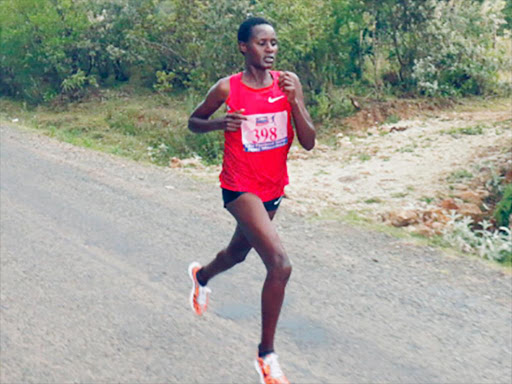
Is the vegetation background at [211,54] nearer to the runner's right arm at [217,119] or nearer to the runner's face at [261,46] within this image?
the runner's right arm at [217,119]

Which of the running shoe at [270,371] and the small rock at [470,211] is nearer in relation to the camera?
the running shoe at [270,371]

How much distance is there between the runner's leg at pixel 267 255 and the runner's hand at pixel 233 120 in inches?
14.7

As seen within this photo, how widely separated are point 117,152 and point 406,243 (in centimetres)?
694

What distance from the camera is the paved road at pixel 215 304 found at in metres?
4.32

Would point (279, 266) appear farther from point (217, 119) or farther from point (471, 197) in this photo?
point (471, 197)

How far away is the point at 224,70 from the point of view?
15.1 meters

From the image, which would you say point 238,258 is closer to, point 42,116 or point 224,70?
point 224,70

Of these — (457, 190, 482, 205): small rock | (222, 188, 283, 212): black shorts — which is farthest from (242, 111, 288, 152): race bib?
(457, 190, 482, 205): small rock

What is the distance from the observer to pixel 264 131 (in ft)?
12.1

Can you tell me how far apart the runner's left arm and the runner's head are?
0.12 metres

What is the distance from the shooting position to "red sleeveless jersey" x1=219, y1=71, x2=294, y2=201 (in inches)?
145

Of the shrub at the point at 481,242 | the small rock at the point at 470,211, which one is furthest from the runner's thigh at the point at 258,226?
the small rock at the point at 470,211

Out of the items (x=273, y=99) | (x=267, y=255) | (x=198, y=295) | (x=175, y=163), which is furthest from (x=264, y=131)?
(x=175, y=163)

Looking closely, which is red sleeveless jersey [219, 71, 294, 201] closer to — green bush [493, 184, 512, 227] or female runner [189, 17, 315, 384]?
female runner [189, 17, 315, 384]
